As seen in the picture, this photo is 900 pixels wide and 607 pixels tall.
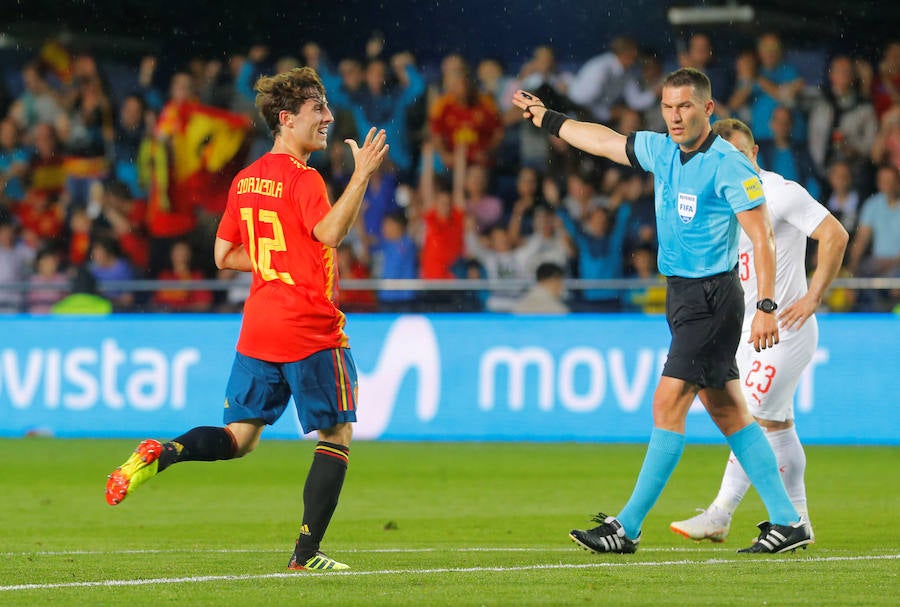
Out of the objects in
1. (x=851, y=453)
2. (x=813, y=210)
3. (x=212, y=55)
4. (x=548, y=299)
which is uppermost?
(x=212, y=55)

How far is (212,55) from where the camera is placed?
21250mm

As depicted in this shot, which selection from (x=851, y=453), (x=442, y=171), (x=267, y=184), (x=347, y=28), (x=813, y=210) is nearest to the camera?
(x=267, y=184)

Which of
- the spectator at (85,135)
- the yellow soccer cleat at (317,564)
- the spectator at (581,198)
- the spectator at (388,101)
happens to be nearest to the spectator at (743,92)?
the spectator at (581,198)

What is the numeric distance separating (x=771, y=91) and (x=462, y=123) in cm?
365

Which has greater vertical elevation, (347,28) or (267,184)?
(347,28)

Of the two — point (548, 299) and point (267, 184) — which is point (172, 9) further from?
point (267, 184)

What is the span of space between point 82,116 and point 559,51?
6256 millimetres

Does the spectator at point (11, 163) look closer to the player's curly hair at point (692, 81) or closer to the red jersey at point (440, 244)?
the red jersey at point (440, 244)

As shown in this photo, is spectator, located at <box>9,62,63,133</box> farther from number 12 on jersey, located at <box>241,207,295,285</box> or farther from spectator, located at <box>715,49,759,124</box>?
number 12 on jersey, located at <box>241,207,295,285</box>

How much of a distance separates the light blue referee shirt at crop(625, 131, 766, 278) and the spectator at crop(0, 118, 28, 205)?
14.1 meters

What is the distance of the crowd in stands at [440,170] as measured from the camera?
1714 centimetres

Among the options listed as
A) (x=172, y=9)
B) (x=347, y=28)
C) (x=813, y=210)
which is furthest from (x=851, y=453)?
(x=172, y=9)

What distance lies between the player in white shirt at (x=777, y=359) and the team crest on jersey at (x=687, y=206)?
2.63 feet

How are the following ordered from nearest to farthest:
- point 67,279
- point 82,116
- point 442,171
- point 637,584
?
point 637,584 → point 67,279 → point 442,171 → point 82,116
